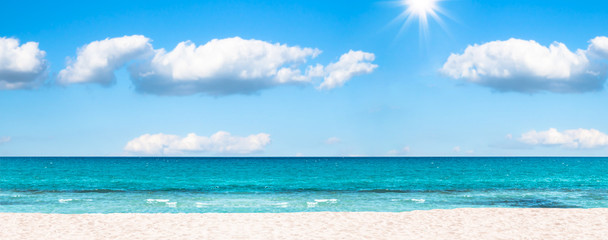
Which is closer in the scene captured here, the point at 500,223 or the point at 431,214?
the point at 500,223

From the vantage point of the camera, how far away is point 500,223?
19.0m

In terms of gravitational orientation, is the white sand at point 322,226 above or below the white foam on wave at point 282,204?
above

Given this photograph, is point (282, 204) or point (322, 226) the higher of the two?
point (322, 226)

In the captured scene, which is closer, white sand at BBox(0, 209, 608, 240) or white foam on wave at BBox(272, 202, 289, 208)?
white sand at BBox(0, 209, 608, 240)

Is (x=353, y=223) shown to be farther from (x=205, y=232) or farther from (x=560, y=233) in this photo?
(x=560, y=233)

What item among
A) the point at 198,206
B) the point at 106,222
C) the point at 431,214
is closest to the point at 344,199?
the point at 198,206

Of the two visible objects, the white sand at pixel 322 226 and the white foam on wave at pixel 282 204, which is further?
the white foam on wave at pixel 282 204

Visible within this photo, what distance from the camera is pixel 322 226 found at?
714 inches

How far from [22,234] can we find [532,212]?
65.7 ft

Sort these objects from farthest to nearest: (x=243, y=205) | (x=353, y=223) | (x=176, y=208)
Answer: (x=243, y=205) → (x=176, y=208) → (x=353, y=223)

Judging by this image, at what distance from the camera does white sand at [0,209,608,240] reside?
16344 millimetres

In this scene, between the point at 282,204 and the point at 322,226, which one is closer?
the point at 322,226

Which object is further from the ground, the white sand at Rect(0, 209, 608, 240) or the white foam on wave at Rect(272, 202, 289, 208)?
the white sand at Rect(0, 209, 608, 240)

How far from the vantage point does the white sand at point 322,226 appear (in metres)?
16.3
